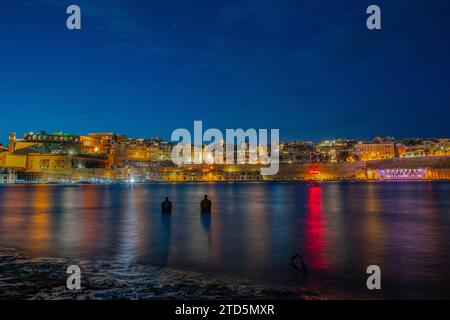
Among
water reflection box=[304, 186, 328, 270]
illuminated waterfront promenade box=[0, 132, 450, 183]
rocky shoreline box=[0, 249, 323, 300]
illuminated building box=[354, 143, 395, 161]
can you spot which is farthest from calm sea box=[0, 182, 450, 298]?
illuminated building box=[354, 143, 395, 161]

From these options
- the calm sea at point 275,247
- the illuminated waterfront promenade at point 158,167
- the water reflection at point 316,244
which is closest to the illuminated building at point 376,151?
the illuminated waterfront promenade at point 158,167

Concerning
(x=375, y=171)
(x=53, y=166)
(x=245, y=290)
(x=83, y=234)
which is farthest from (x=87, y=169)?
(x=245, y=290)

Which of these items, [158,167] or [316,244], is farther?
[158,167]

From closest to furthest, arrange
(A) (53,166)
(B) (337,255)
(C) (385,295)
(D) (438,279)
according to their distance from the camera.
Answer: (C) (385,295) < (D) (438,279) < (B) (337,255) < (A) (53,166)

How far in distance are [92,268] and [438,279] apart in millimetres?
8526

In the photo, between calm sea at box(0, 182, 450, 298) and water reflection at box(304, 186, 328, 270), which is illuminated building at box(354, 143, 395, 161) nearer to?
calm sea at box(0, 182, 450, 298)

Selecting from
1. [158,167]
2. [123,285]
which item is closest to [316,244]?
[123,285]

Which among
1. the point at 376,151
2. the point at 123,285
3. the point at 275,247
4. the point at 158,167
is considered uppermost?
the point at 376,151

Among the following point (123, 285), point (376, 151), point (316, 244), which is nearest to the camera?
point (123, 285)

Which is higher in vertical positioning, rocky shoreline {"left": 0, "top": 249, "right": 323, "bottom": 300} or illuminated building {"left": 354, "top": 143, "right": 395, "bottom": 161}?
illuminated building {"left": 354, "top": 143, "right": 395, "bottom": 161}

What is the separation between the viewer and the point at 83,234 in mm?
17859

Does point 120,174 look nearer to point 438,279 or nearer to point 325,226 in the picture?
point 325,226

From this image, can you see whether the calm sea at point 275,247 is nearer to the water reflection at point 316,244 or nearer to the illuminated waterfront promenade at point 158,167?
the water reflection at point 316,244

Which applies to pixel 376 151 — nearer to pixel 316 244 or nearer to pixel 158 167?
pixel 158 167
